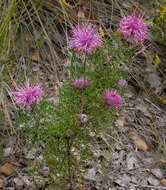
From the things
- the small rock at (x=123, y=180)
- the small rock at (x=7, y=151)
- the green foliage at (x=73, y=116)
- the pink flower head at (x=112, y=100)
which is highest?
the pink flower head at (x=112, y=100)

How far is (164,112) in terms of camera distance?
1729mm

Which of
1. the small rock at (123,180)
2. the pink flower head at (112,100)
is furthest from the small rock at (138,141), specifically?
the pink flower head at (112,100)

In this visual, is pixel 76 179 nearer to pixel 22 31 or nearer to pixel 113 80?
pixel 113 80

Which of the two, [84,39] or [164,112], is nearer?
[84,39]

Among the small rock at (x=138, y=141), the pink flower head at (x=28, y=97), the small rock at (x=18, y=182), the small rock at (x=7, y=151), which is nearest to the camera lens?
the pink flower head at (x=28, y=97)

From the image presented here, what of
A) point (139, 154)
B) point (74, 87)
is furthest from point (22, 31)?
point (139, 154)

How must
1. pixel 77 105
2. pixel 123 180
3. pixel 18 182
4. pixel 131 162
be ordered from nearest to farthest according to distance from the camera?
pixel 77 105, pixel 18 182, pixel 123 180, pixel 131 162

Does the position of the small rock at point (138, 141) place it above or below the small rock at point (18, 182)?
above

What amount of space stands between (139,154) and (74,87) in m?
0.65

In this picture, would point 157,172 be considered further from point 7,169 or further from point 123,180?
point 7,169

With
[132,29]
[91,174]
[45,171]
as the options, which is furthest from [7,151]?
[132,29]

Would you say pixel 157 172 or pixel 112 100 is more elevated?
pixel 112 100

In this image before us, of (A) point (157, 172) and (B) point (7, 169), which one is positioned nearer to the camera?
(B) point (7, 169)

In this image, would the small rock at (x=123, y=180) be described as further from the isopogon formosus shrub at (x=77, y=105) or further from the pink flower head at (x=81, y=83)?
the pink flower head at (x=81, y=83)
